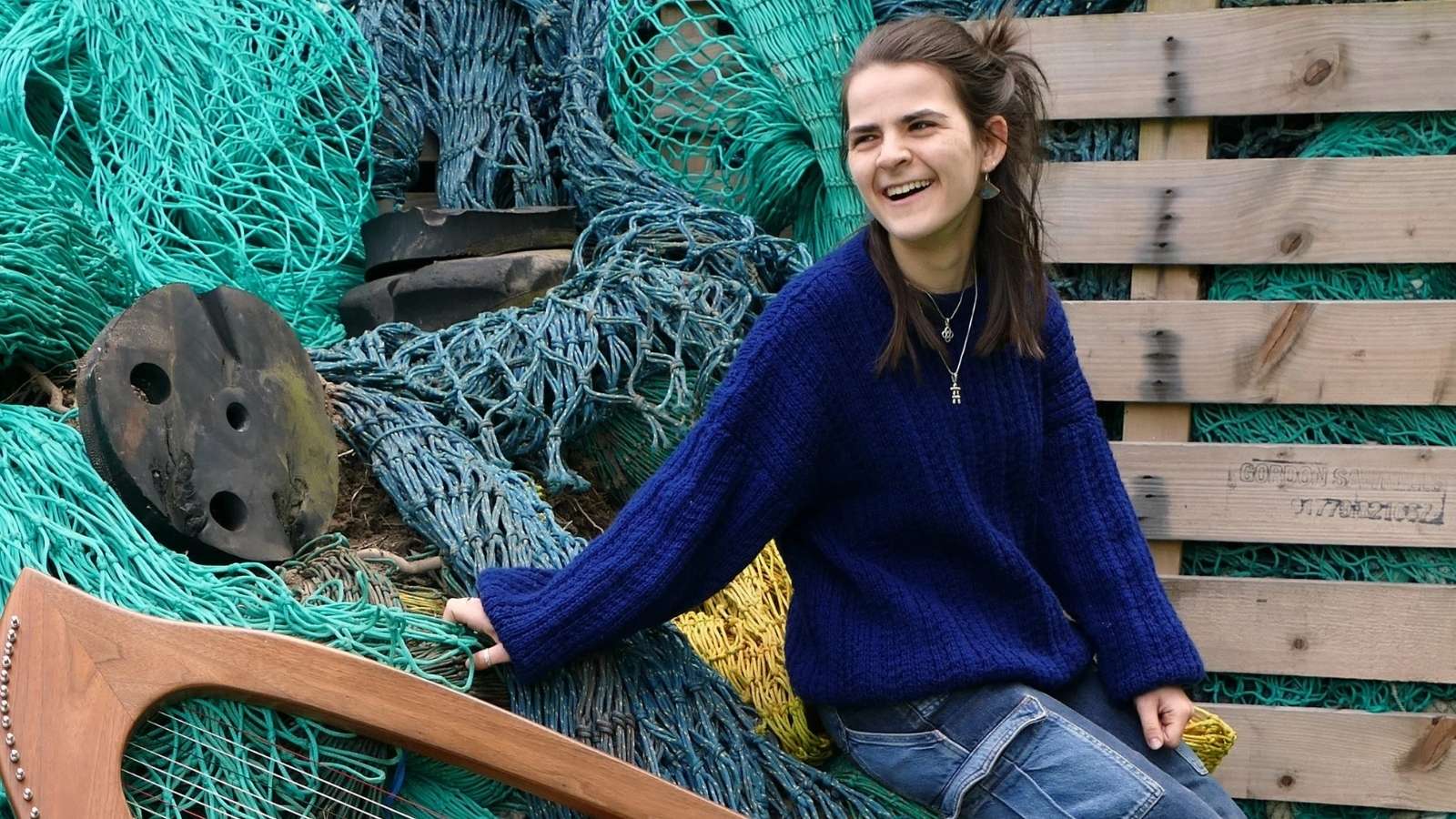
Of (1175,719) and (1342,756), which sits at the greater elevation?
(1175,719)

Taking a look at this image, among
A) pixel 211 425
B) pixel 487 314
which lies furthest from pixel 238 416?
pixel 487 314

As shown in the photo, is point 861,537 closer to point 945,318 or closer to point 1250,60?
point 945,318

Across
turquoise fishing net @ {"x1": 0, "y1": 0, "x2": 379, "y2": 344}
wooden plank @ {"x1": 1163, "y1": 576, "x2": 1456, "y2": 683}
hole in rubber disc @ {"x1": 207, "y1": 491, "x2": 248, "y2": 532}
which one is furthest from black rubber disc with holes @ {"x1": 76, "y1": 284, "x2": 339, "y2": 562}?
wooden plank @ {"x1": 1163, "y1": 576, "x2": 1456, "y2": 683}

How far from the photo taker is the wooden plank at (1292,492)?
8.57 feet

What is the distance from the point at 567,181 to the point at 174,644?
158cm

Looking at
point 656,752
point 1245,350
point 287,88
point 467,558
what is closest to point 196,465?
point 467,558

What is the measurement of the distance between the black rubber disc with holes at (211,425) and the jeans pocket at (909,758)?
2.83ft

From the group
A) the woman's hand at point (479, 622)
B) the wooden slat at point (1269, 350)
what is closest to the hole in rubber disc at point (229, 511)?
the woman's hand at point (479, 622)

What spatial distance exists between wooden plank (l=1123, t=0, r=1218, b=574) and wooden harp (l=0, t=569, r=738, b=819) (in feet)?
4.58

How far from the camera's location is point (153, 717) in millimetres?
1579

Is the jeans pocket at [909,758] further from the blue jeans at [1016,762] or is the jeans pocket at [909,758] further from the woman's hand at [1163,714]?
the woman's hand at [1163,714]

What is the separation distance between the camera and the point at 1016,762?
5.85ft

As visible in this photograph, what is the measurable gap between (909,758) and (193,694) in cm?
91

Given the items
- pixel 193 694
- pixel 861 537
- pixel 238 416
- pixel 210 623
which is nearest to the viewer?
pixel 193 694
